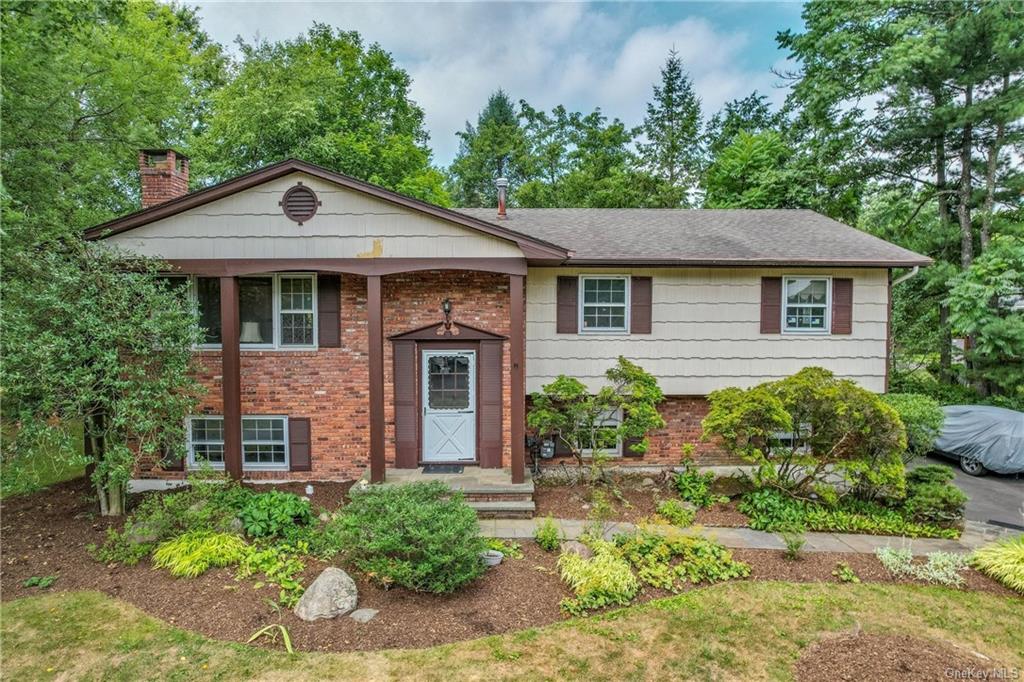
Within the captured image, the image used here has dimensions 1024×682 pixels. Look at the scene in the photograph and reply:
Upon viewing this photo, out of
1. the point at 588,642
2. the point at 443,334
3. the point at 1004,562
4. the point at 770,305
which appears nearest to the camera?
the point at 588,642

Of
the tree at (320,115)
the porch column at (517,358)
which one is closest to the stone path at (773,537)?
the porch column at (517,358)

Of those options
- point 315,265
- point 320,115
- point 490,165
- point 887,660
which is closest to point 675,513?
point 887,660

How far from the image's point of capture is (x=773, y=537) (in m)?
6.82

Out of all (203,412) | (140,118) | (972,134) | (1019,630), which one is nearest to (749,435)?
(1019,630)

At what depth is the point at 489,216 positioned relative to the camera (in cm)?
1170

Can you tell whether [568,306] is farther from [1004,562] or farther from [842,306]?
[1004,562]

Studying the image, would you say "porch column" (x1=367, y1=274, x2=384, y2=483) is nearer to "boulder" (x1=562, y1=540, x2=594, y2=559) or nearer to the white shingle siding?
the white shingle siding

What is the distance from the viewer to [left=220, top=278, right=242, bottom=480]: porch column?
7695mm

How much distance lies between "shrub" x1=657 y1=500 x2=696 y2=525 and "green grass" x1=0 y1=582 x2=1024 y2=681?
168cm

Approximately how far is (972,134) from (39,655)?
21.5 m

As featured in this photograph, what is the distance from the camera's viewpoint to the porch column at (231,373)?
7695mm

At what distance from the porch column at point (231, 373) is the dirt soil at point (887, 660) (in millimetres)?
7801

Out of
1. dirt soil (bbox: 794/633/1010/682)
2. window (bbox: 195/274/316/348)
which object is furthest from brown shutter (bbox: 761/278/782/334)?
window (bbox: 195/274/316/348)

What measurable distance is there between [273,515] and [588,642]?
4377mm
